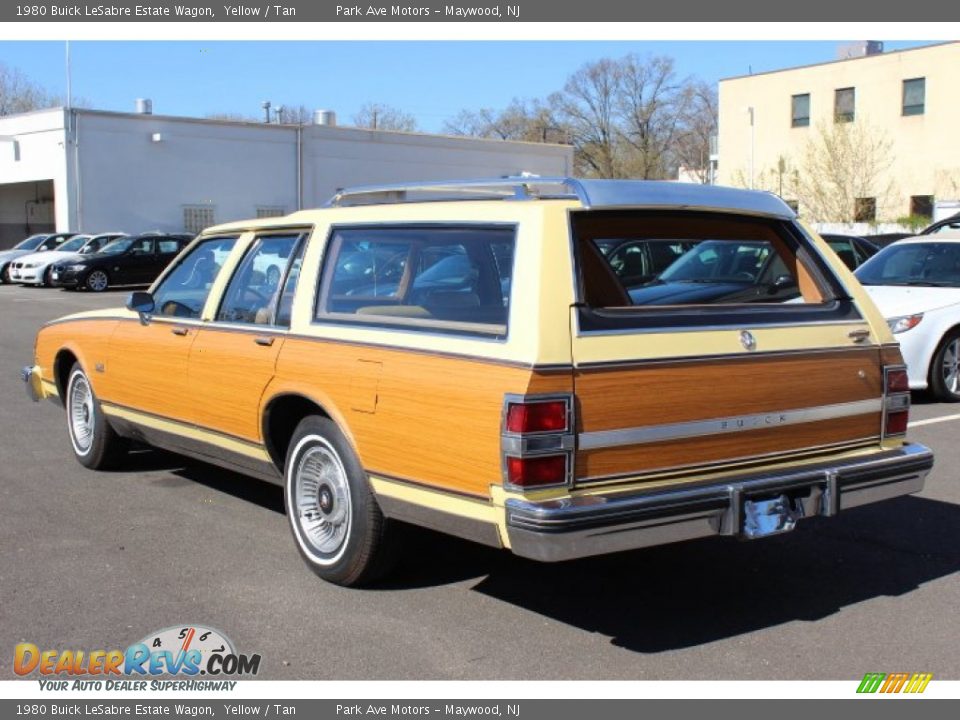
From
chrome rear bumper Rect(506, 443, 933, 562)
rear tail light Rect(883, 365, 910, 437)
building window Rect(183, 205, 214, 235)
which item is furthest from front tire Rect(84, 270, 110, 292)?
chrome rear bumper Rect(506, 443, 933, 562)

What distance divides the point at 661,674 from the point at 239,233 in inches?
144

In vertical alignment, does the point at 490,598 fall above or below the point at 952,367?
Answer: below

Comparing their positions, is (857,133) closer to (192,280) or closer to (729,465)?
(192,280)

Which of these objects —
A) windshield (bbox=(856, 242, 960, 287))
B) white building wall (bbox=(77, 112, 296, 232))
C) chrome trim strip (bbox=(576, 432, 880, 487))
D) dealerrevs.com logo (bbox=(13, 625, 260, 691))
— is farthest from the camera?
white building wall (bbox=(77, 112, 296, 232))

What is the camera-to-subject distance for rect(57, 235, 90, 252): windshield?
102 ft

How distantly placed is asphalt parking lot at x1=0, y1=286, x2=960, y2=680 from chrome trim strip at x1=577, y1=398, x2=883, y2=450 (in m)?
0.87

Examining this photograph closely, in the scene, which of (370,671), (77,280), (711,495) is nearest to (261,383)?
(370,671)

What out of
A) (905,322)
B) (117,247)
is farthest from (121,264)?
(905,322)

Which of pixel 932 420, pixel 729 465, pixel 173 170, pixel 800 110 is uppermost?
pixel 800 110

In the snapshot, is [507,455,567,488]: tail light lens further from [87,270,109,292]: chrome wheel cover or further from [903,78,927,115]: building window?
[903,78,927,115]: building window

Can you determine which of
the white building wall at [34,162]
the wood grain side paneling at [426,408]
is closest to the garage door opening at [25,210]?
the white building wall at [34,162]

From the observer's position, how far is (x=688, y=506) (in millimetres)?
4445

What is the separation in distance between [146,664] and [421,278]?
7.05 feet

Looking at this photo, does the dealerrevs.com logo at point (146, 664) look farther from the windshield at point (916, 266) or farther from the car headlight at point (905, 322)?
the windshield at point (916, 266)
